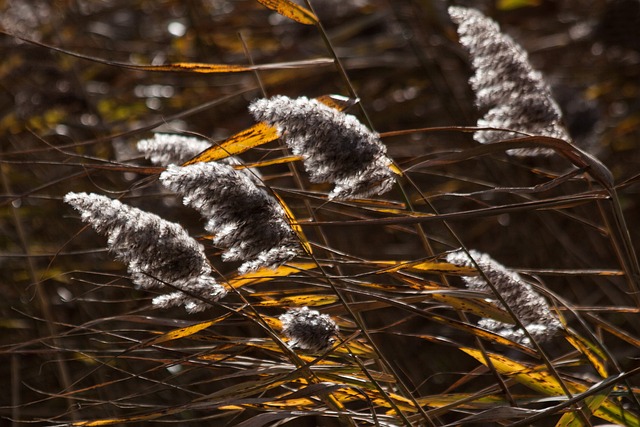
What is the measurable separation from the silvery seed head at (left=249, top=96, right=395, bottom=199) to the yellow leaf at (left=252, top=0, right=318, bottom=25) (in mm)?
164

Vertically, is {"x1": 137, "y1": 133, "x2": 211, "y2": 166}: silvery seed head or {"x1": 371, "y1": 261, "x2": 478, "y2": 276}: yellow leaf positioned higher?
{"x1": 137, "y1": 133, "x2": 211, "y2": 166}: silvery seed head

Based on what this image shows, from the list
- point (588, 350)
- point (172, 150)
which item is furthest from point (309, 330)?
point (588, 350)

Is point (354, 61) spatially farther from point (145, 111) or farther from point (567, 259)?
point (567, 259)

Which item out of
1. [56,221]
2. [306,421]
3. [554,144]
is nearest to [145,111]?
[56,221]

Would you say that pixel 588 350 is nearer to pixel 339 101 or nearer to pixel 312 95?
pixel 339 101

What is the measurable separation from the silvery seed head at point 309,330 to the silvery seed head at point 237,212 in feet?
0.20

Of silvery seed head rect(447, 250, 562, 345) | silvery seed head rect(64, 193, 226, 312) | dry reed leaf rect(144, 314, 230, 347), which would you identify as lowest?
silvery seed head rect(447, 250, 562, 345)

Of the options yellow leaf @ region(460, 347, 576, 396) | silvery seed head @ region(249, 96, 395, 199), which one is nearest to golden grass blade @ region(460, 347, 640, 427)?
yellow leaf @ region(460, 347, 576, 396)

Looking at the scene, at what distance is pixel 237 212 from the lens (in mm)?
622

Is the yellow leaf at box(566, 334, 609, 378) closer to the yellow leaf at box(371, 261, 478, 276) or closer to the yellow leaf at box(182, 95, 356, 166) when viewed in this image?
the yellow leaf at box(371, 261, 478, 276)

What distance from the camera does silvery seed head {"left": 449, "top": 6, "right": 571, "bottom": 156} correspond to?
83cm

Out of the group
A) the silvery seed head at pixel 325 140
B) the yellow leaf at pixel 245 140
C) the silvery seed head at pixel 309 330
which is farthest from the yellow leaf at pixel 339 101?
the silvery seed head at pixel 309 330

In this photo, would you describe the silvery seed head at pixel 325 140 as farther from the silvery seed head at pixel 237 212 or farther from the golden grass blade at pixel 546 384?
the golden grass blade at pixel 546 384

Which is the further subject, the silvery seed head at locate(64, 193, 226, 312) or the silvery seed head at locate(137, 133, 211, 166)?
the silvery seed head at locate(137, 133, 211, 166)
